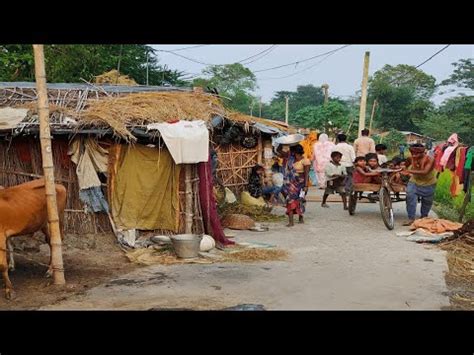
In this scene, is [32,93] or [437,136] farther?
[437,136]

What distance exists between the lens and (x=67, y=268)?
794cm

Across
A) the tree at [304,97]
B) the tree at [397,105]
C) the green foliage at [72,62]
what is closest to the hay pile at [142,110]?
the green foliage at [72,62]

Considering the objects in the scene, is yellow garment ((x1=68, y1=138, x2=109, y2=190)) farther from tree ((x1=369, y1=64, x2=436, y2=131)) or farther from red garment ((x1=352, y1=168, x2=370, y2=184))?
tree ((x1=369, y1=64, x2=436, y2=131))

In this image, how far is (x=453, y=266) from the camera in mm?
8047

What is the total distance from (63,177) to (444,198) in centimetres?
1242

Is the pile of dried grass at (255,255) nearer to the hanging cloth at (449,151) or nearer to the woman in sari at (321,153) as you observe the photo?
the hanging cloth at (449,151)

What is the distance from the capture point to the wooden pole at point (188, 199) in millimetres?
9328

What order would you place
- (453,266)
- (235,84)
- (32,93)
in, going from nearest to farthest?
(453,266) → (32,93) → (235,84)

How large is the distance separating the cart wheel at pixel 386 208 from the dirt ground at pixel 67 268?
5371 millimetres

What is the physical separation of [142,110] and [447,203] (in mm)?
11267

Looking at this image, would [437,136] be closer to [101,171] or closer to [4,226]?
[101,171]

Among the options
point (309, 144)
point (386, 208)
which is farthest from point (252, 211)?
point (309, 144)

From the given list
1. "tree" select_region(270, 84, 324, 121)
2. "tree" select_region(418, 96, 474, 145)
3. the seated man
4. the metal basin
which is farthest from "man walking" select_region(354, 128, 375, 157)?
"tree" select_region(270, 84, 324, 121)
